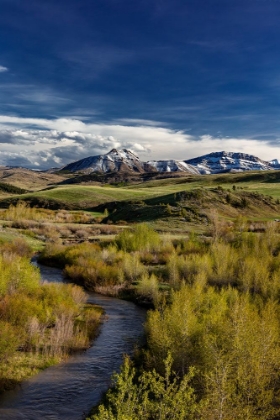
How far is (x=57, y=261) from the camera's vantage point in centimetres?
4516

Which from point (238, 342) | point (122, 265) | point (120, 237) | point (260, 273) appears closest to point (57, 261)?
point (120, 237)

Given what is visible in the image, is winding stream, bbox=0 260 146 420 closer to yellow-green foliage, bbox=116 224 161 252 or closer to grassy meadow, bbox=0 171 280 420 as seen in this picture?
grassy meadow, bbox=0 171 280 420

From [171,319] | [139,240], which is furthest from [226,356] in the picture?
[139,240]

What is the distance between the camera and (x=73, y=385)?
16.2m

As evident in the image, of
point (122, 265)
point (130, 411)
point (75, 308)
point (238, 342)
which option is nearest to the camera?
point (130, 411)

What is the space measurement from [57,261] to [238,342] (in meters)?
35.4

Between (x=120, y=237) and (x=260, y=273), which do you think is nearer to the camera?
(x=260, y=273)

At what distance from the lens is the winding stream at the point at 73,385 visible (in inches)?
558

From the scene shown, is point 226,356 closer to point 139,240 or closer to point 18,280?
point 18,280

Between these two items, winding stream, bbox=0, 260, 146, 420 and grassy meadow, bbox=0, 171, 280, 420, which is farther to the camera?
winding stream, bbox=0, 260, 146, 420

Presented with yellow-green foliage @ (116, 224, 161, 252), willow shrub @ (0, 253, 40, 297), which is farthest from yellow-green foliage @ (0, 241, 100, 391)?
yellow-green foliage @ (116, 224, 161, 252)

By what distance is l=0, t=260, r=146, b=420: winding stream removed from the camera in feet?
46.5

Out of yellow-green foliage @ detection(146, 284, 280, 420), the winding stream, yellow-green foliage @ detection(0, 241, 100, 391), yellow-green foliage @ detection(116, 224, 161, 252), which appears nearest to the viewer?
yellow-green foliage @ detection(146, 284, 280, 420)

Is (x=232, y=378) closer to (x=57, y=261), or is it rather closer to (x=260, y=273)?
(x=260, y=273)
